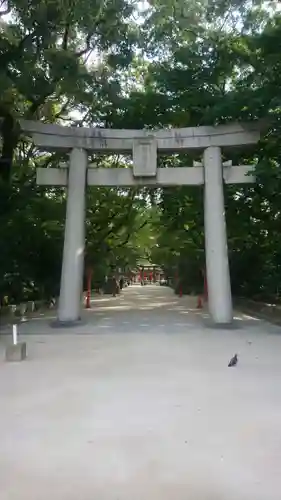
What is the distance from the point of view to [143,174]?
15148 mm

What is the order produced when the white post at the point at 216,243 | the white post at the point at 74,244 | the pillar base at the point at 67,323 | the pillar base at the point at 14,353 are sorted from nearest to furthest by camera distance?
the pillar base at the point at 14,353, the pillar base at the point at 67,323, the white post at the point at 216,243, the white post at the point at 74,244

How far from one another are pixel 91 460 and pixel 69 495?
2.16 ft

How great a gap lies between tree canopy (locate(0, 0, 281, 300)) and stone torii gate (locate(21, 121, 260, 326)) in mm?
731

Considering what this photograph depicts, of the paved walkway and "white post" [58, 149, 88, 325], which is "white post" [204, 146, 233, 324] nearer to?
"white post" [58, 149, 88, 325]

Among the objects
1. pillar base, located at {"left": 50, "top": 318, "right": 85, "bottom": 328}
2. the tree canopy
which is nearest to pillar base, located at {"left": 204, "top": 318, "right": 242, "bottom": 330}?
Answer: the tree canopy


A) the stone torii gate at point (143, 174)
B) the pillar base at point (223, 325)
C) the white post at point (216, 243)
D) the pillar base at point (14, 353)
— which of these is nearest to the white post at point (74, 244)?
the stone torii gate at point (143, 174)

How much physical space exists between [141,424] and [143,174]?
1077 cm

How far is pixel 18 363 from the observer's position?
28.2 ft

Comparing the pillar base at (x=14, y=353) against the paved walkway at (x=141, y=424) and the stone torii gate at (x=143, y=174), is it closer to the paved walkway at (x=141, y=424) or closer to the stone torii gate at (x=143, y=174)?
the paved walkway at (x=141, y=424)

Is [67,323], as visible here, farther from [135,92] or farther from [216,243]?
[135,92]

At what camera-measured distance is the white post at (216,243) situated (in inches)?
568

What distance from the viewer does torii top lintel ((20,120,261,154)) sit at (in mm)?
14906

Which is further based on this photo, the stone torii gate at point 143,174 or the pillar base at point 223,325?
the stone torii gate at point 143,174

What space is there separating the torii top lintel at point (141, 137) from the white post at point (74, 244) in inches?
16.7
